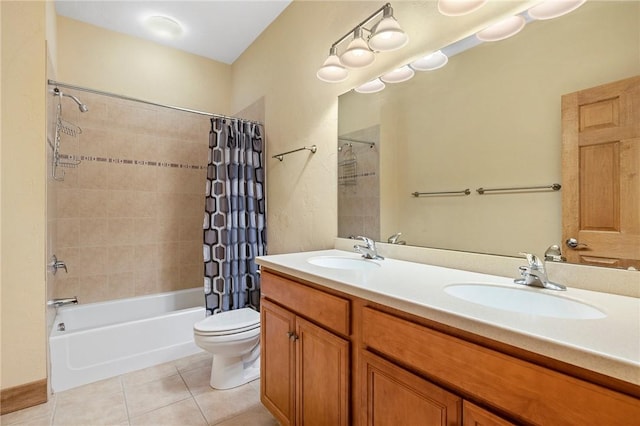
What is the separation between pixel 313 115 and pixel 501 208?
1.40 meters

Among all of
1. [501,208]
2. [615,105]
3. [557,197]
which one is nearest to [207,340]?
[501,208]

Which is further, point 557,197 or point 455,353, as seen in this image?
point 557,197

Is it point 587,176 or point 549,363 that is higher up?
point 587,176

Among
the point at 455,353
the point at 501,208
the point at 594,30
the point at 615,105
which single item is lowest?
the point at 455,353

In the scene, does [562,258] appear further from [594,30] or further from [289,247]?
[289,247]

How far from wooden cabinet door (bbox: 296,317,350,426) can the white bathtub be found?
4.85 feet

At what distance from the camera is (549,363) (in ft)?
1.95

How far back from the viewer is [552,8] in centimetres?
105

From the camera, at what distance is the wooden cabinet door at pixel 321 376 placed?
3.54ft

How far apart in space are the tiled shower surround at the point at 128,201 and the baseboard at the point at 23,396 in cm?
84

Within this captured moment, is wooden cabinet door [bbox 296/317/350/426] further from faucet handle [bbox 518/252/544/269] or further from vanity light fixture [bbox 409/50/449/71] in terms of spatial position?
vanity light fixture [bbox 409/50/449/71]

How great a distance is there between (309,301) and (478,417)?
69 centimetres

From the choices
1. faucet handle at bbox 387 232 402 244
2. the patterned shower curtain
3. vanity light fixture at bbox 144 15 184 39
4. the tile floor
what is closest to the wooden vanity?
the tile floor

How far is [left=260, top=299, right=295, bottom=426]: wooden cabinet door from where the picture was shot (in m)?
1.35
